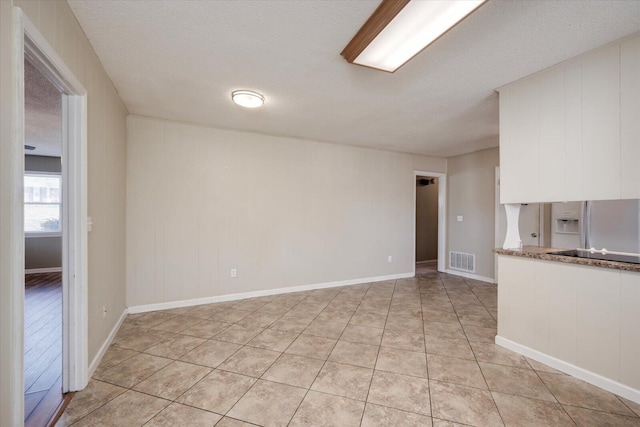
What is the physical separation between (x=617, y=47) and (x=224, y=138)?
13.0ft

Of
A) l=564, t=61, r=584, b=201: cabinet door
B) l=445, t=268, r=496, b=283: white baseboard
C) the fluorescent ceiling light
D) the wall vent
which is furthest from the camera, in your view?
the wall vent

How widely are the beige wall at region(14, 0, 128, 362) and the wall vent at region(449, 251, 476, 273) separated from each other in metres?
5.60

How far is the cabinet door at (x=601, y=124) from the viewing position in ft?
6.19

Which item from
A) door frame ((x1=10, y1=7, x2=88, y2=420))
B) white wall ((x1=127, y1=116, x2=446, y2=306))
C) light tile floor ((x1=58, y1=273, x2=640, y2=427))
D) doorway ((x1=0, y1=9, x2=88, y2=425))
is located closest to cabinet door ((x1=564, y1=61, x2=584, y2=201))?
light tile floor ((x1=58, y1=273, x2=640, y2=427))

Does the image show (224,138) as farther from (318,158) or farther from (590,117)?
(590,117)

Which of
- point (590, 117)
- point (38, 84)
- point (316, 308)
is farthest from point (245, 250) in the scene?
point (590, 117)

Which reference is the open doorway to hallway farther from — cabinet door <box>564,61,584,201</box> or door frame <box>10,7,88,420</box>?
door frame <box>10,7,88,420</box>

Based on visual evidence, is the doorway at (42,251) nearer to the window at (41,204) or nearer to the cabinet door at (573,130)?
the window at (41,204)

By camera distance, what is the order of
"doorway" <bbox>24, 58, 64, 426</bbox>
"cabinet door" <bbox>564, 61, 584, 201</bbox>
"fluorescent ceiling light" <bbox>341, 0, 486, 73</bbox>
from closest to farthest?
"fluorescent ceiling light" <bbox>341, 0, 486, 73</bbox>
"doorway" <bbox>24, 58, 64, 426</bbox>
"cabinet door" <bbox>564, 61, 584, 201</bbox>

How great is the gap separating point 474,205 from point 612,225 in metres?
2.73

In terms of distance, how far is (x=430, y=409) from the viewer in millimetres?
1730

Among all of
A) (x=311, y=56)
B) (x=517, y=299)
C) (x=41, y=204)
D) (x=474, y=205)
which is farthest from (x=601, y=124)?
(x=41, y=204)

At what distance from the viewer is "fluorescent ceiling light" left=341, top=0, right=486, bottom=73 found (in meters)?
1.49

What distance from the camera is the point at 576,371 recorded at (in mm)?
2057
